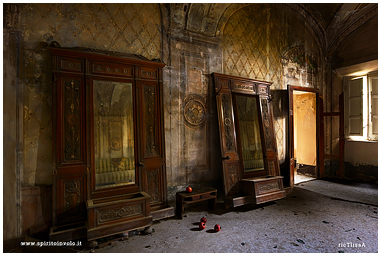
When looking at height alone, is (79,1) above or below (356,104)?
above

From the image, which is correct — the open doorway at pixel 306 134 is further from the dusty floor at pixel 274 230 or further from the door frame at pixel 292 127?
the dusty floor at pixel 274 230

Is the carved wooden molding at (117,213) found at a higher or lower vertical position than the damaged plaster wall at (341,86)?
lower

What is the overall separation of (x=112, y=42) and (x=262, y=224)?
154 inches

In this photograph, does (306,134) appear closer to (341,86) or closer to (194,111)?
(341,86)

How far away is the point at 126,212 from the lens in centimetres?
301

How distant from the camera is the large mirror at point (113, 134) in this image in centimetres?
336

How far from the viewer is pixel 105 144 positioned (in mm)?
3412

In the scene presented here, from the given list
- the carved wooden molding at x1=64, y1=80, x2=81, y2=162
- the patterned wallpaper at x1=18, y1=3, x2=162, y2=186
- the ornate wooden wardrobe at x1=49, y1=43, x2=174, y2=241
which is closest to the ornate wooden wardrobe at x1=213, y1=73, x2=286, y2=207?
the ornate wooden wardrobe at x1=49, y1=43, x2=174, y2=241

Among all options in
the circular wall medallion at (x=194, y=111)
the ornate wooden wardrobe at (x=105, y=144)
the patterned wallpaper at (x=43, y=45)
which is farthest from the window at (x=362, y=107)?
the patterned wallpaper at (x=43, y=45)

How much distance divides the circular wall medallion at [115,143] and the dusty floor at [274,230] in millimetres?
1352

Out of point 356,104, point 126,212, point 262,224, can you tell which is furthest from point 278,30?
point 126,212

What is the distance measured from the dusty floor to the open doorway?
211 centimetres

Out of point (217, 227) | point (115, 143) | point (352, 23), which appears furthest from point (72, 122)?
point (352, 23)

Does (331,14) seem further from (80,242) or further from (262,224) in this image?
(80,242)
